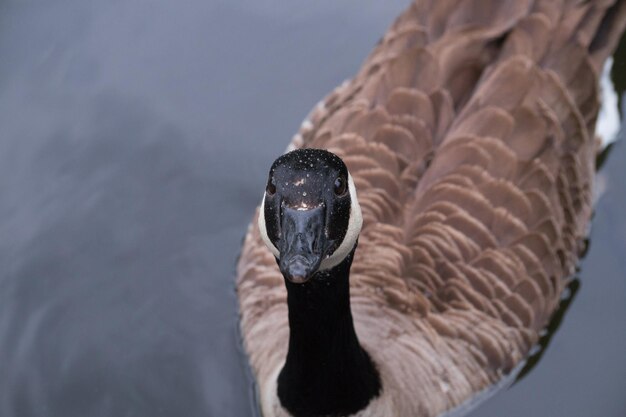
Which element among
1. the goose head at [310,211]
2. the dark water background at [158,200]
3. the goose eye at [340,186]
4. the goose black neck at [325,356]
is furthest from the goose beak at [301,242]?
the dark water background at [158,200]

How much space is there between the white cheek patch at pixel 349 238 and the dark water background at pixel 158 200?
5.24 feet

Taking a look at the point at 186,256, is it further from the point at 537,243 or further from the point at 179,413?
the point at 537,243

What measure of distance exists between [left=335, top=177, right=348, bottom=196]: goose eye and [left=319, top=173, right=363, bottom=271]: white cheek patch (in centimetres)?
8

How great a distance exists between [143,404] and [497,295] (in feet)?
6.21

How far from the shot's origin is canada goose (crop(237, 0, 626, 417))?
14.3 ft

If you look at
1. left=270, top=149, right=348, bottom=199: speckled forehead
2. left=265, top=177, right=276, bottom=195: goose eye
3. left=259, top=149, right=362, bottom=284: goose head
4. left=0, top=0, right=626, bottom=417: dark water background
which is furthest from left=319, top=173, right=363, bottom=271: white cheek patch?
left=0, top=0, right=626, bottom=417: dark water background

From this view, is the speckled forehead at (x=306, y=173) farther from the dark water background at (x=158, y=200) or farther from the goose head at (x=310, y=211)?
the dark water background at (x=158, y=200)

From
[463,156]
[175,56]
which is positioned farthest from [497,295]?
[175,56]

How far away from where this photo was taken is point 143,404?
5.18 m

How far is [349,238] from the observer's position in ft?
12.3

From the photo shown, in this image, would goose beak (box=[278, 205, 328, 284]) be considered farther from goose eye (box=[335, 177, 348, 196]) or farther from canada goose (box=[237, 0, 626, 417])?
canada goose (box=[237, 0, 626, 417])

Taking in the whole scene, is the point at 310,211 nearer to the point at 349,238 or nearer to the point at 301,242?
the point at 301,242

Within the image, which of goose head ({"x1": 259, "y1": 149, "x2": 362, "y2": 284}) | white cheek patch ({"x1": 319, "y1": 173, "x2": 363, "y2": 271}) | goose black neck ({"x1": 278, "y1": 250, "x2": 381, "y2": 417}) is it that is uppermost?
goose head ({"x1": 259, "y1": 149, "x2": 362, "y2": 284})

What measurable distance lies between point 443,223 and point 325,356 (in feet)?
3.17
